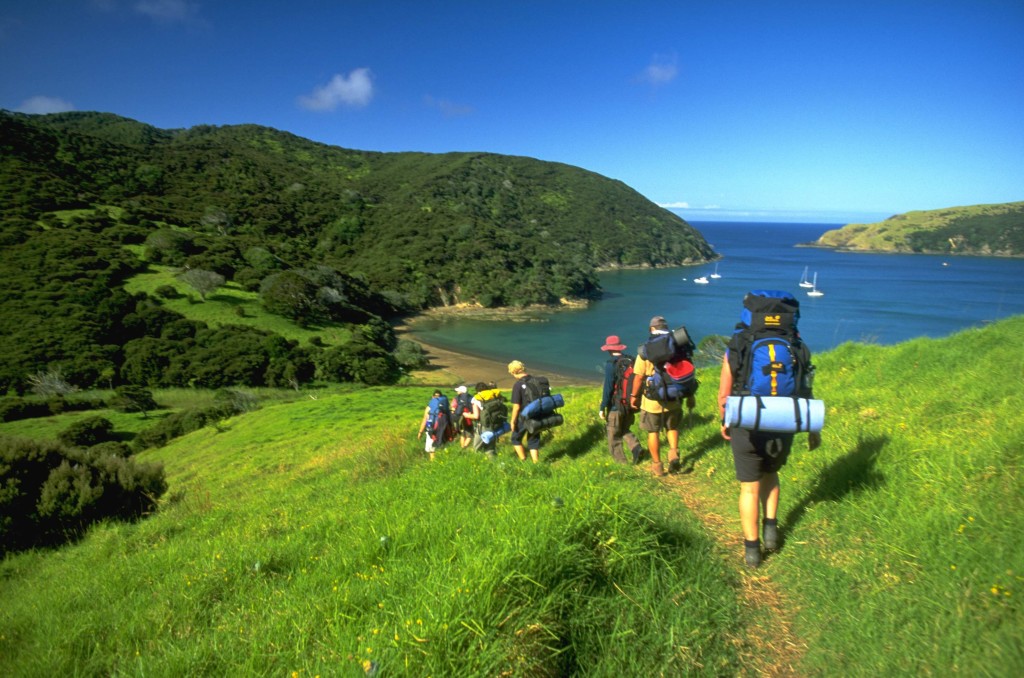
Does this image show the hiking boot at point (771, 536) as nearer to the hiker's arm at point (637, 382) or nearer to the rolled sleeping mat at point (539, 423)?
the hiker's arm at point (637, 382)

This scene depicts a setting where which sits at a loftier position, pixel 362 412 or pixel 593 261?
pixel 593 261

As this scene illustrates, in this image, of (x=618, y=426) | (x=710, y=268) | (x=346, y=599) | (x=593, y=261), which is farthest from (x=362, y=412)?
(x=710, y=268)

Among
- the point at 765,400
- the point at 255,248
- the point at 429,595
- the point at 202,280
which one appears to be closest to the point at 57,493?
the point at 429,595

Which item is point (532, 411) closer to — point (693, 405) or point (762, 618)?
point (693, 405)

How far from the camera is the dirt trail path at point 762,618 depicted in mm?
2686

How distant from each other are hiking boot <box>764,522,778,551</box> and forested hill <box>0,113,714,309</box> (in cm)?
6785

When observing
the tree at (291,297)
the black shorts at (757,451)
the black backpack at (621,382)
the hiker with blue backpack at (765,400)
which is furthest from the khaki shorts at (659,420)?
the tree at (291,297)

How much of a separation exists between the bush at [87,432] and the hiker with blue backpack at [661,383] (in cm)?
3134

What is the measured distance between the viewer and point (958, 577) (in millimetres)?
2623

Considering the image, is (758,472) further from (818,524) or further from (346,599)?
(346,599)

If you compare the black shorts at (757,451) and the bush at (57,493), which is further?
the bush at (57,493)

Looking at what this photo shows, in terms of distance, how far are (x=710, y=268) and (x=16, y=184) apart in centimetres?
14465

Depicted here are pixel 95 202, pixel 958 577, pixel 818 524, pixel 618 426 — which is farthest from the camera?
pixel 95 202

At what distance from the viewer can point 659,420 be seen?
5.63 m
